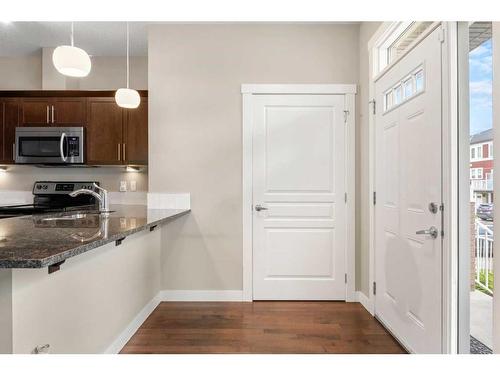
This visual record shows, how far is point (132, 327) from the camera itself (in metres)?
2.35

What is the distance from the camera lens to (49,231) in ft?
4.56

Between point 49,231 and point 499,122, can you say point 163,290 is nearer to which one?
point 49,231

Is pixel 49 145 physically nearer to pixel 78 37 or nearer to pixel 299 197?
pixel 78 37

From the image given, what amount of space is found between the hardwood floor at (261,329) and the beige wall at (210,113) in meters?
0.35

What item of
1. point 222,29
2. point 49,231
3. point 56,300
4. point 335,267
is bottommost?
point 335,267

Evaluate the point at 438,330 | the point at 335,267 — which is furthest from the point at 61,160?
the point at 438,330

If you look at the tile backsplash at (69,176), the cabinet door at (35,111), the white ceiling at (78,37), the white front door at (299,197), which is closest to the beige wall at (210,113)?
the white front door at (299,197)

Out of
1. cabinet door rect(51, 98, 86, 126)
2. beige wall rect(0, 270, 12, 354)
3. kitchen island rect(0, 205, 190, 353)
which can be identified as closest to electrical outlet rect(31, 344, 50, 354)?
kitchen island rect(0, 205, 190, 353)

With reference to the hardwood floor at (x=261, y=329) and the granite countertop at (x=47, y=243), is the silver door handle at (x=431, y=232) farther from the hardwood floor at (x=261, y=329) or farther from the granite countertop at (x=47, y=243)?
the granite countertop at (x=47, y=243)

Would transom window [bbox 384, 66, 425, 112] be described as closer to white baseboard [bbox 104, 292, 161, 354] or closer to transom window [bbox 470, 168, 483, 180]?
transom window [bbox 470, 168, 483, 180]

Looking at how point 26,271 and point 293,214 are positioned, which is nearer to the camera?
point 26,271

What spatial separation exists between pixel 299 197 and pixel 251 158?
0.60m

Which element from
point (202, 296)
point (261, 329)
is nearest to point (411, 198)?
point (261, 329)
